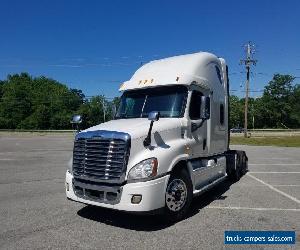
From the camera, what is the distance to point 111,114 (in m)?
9.54

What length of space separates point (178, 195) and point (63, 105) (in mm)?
111864

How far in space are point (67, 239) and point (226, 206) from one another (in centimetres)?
404

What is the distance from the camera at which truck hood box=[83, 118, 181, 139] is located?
23.8 ft

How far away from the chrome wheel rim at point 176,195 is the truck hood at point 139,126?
1.12 m

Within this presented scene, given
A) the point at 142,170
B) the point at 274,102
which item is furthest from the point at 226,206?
the point at 274,102

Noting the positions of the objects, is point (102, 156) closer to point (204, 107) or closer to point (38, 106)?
point (204, 107)

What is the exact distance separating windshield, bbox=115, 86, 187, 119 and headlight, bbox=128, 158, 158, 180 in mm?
1658

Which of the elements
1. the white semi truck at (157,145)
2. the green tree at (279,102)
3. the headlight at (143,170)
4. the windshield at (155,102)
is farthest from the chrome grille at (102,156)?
the green tree at (279,102)

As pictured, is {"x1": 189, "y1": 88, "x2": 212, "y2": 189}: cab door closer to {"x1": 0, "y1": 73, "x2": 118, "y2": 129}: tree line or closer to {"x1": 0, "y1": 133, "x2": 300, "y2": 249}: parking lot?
{"x1": 0, "y1": 133, "x2": 300, "y2": 249}: parking lot

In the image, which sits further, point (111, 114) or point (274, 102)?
point (274, 102)

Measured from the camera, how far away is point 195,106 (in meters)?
8.59

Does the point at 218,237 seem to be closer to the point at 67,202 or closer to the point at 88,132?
the point at 88,132

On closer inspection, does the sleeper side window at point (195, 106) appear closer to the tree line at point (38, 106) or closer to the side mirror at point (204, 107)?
the side mirror at point (204, 107)

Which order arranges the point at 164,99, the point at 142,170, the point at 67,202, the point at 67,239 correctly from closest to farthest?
the point at 67,239, the point at 142,170, the point at 164,99, the point at 67,202
